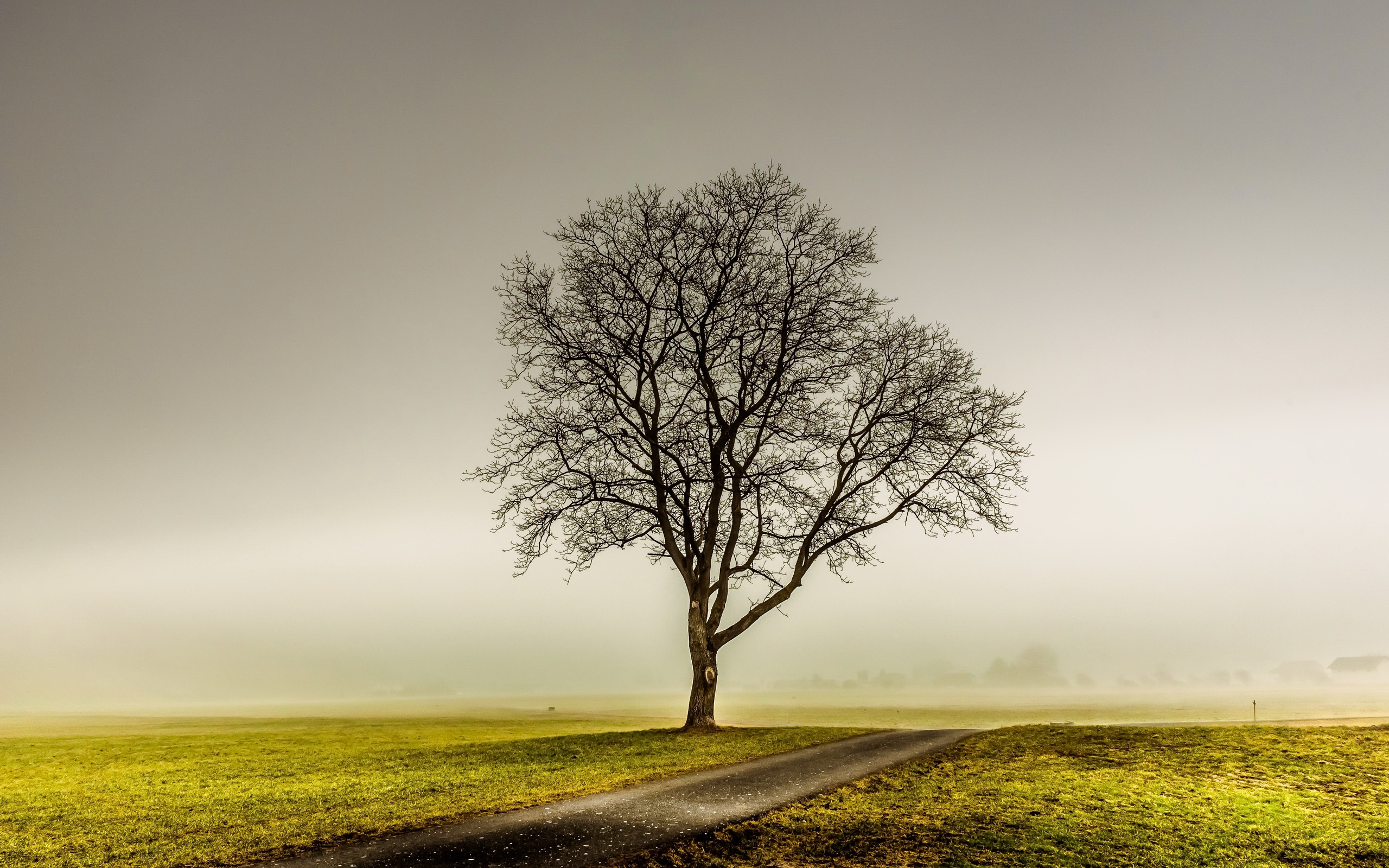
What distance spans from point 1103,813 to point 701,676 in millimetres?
12878

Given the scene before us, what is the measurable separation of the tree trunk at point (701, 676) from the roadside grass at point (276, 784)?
3.02ft

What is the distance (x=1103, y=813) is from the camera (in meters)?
9.13

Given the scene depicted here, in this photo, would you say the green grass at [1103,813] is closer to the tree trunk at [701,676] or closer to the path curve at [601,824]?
the path curve at [601,824]

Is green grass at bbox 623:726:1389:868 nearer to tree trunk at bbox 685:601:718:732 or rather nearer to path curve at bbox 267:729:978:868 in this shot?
path curve at bbox 267:729:978:868

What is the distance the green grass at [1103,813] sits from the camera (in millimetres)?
7352

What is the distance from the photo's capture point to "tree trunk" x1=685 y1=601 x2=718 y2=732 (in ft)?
66.7

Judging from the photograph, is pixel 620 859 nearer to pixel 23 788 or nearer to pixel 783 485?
pixel 23 788

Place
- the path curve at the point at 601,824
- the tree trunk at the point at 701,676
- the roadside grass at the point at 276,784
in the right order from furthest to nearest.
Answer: the tree trunk at the point at 701,676
the roadside grass at the point at 276,784
the path curve at the point at 601,824

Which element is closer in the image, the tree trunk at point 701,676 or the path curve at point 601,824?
the path curve at point 601,824

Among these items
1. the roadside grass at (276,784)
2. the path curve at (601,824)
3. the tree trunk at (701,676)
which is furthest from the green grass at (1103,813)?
the tree trunk at (701,676)

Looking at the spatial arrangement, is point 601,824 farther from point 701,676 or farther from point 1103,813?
point 701,676

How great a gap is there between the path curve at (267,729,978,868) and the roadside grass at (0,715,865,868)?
684 millimetres

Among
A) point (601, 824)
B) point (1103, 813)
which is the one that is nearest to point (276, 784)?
point (601, 824)

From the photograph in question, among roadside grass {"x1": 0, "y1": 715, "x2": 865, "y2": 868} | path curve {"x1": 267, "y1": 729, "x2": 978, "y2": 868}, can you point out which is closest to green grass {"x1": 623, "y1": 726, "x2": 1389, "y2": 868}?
path curve {"x1": 267, "y1": 729, "x2": 978, "y2": 868}
